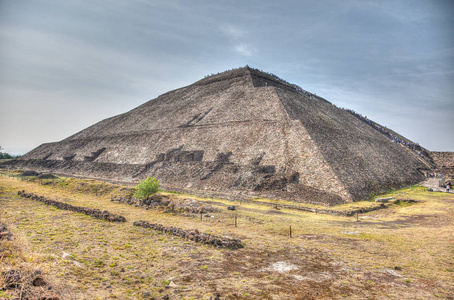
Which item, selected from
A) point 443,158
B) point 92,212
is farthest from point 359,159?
point 443,158

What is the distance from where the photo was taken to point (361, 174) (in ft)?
113

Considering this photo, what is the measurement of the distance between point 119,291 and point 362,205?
25.5m

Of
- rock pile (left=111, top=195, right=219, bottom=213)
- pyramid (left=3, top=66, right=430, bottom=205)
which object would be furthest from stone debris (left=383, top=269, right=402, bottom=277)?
Answer: pyramid (left=3, top=66, right=430, bottom=205)

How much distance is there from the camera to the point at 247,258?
11.5m

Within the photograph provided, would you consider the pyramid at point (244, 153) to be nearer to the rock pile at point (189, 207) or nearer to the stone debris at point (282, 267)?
the rock pile at point (189, 207)

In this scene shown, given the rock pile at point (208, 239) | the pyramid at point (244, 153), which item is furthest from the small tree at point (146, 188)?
the rock pile at point (208, 239)

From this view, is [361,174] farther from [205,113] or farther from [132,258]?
[205,113]

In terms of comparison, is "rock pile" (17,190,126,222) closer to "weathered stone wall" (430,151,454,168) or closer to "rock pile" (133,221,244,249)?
"rock pile" (133,221,244,249)

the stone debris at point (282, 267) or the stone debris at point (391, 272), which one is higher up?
the stone debris at point (282, 267)

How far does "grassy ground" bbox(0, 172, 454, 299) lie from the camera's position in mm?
8461

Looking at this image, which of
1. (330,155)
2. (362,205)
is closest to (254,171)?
(330,155)

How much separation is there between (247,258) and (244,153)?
1207 inches

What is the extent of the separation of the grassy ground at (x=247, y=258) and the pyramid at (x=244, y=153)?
1242 centimetres

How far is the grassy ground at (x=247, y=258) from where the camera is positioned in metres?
8.46
